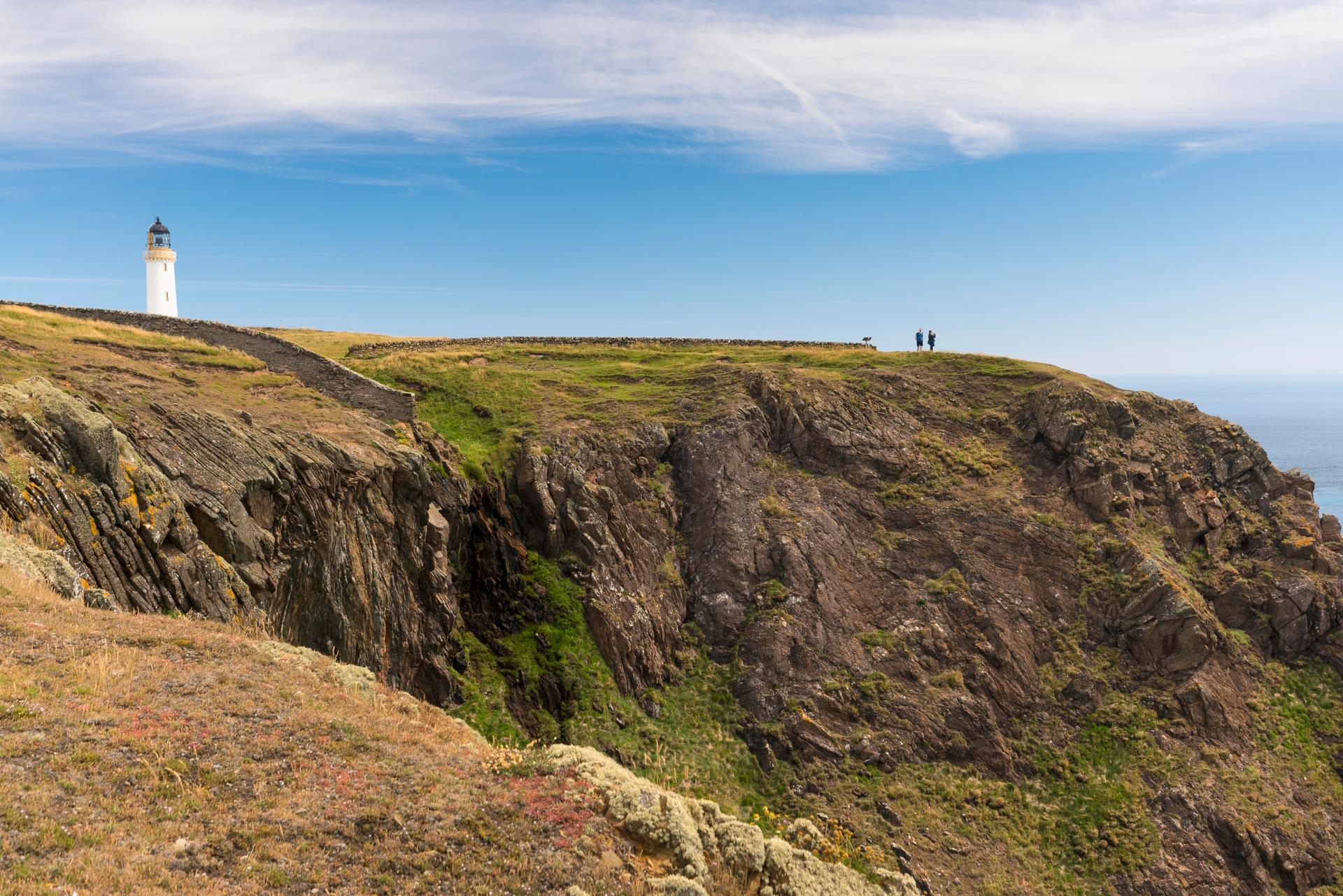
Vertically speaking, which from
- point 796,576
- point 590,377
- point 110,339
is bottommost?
point 796,576

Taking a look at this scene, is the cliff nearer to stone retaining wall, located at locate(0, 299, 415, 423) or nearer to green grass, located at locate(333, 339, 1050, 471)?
green grass, located at locate(333, 339, 1050, 471)

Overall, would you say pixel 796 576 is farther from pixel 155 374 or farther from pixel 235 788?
pixel 235 788

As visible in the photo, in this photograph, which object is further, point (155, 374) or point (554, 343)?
point (554, 343)

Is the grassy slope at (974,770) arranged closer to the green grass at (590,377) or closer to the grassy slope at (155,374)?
the green grass at (590,377)

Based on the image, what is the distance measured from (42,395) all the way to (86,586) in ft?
18.4

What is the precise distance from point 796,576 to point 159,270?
153 feet

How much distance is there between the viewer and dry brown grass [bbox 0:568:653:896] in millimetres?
9578

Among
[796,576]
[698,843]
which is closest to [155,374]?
[698,843]

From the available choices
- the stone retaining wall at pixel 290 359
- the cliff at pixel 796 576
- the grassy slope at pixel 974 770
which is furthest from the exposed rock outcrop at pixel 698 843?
the stone retaining wall at pixel 290 359

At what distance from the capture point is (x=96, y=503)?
18.4m

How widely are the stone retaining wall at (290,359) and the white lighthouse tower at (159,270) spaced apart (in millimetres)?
15102

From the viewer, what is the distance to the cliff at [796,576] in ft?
76.4

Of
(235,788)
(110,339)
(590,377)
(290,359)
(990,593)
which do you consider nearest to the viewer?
(235,788)

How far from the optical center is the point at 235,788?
11023 mm
